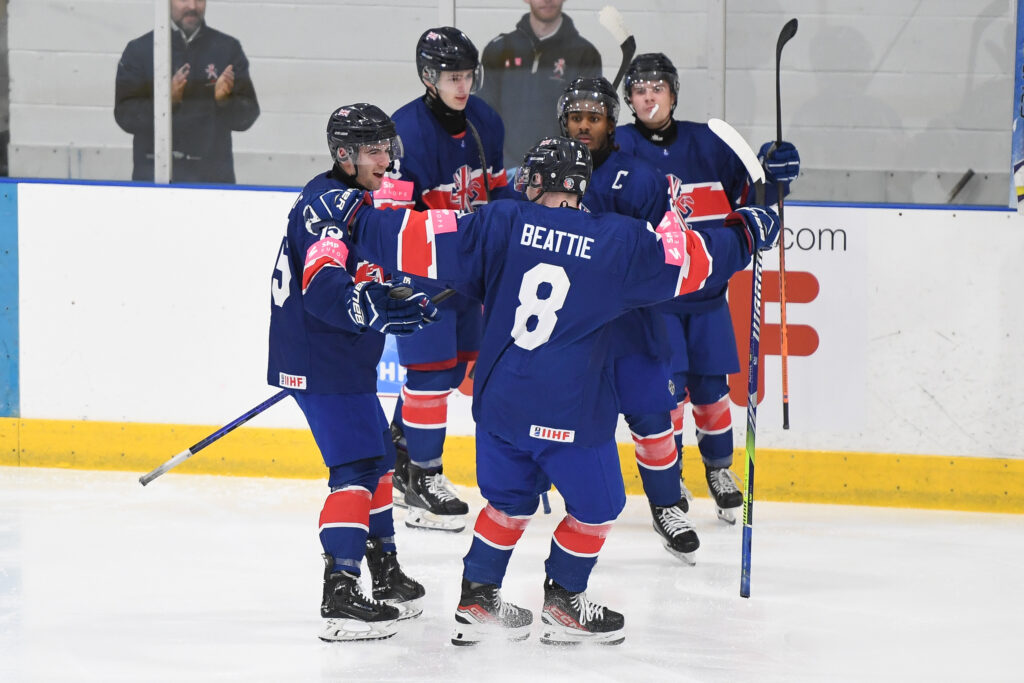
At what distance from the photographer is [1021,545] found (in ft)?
13.0

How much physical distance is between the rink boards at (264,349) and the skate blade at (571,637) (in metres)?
1.57

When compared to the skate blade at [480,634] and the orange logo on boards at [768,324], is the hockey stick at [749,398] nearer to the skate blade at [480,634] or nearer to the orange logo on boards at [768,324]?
the skate blade at [480,634]

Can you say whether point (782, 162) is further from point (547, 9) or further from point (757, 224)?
point (547, 9)

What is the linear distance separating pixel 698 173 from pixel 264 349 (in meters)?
1.68

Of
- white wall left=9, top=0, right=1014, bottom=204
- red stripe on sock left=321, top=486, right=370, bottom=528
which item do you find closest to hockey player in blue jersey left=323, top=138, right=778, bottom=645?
red stripe on sock left=321, top=486, right=370, bottom=528

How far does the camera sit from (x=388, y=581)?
327 centimetres

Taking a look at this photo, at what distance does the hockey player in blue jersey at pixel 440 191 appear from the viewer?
13.2ft

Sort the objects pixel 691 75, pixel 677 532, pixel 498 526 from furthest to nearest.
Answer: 1. pixel 691 75
2. pixel 677 532
3. pixel 498 526

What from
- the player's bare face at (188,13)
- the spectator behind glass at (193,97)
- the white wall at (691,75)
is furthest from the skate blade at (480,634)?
the player's bare face at (188,13)

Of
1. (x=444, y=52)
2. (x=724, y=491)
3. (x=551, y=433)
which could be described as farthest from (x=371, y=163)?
(x=724, y=491)

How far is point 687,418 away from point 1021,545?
1.17 m

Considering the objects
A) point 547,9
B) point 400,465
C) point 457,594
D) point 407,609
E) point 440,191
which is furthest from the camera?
point 547,9

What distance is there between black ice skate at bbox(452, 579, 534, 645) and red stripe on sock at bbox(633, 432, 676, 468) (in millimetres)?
902

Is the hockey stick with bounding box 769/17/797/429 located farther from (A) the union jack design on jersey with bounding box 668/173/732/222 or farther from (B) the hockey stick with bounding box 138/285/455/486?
(B) the hockey stick with bounding box 138/285/455/486
